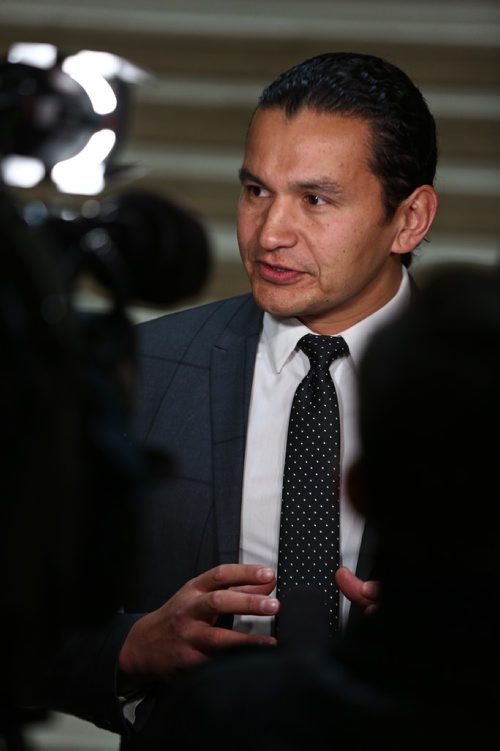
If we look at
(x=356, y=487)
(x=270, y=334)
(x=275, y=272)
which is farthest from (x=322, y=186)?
(x=356, y=487)

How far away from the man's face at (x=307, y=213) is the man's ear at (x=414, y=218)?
0.35ft

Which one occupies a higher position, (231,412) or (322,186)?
(322,186)

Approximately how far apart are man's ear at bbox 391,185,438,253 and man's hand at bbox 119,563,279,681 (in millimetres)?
740

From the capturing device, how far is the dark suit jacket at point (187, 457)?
2072 millimetres

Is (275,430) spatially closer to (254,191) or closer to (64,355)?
(254,191)

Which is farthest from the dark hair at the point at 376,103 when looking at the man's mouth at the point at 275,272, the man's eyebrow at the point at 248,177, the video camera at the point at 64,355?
the video camera at the point at 64,355

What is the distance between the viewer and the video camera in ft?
3.59

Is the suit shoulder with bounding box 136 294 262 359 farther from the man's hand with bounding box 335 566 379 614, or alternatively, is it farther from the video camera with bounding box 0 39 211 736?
the video camera with bounding box 0 39 211 736

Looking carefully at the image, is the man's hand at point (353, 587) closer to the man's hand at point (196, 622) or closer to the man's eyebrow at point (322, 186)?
the man's hand at point (196, 622)

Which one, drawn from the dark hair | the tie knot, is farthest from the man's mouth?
the dark hair

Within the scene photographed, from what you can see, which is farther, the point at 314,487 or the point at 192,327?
the point at 192,327

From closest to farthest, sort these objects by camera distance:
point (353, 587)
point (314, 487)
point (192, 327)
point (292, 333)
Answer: point (353, 587) → point (314, 487) → point (292, 333) → point (192, 327)

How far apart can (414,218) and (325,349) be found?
337 millimetres

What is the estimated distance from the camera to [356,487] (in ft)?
3.78
